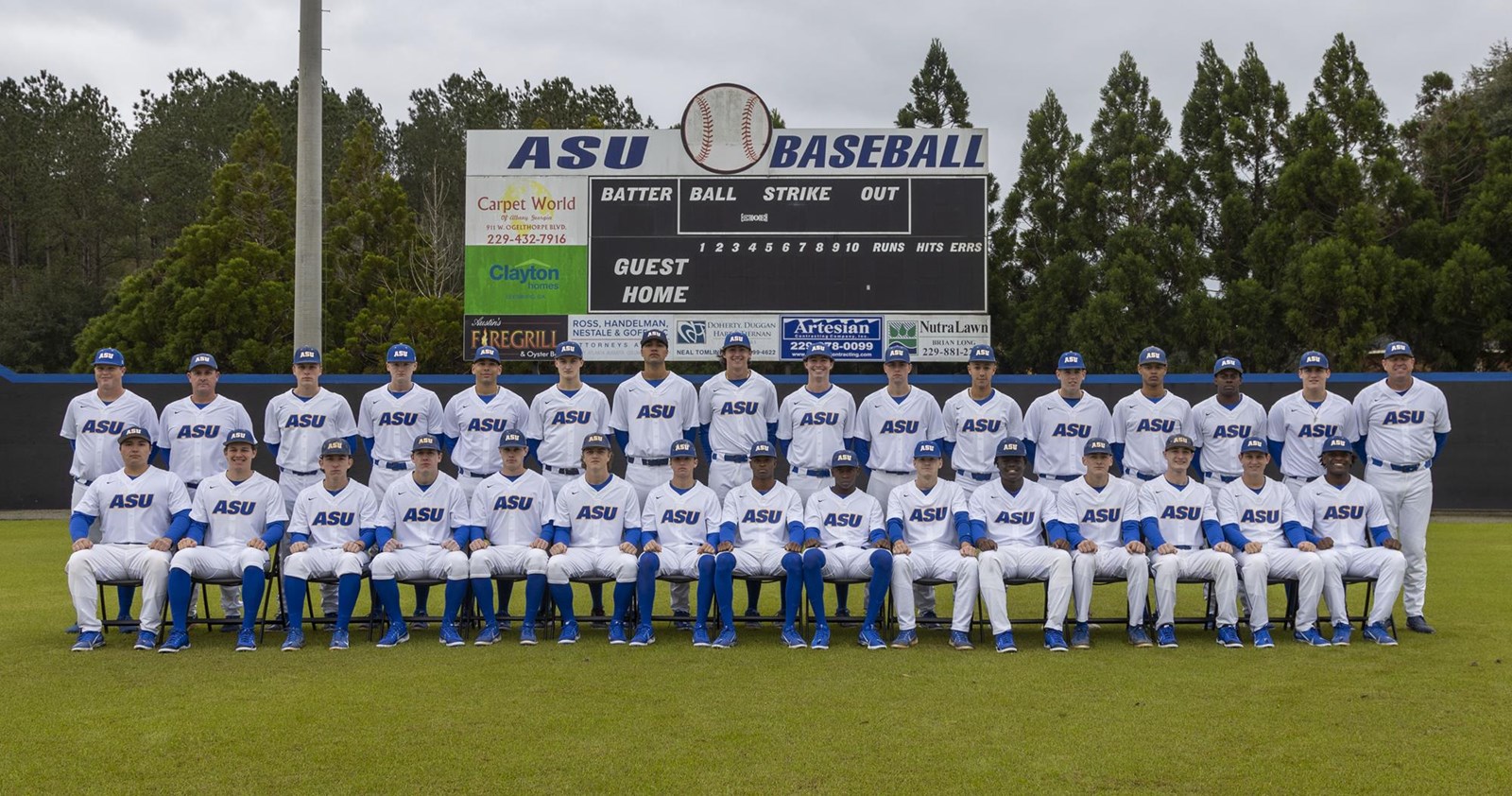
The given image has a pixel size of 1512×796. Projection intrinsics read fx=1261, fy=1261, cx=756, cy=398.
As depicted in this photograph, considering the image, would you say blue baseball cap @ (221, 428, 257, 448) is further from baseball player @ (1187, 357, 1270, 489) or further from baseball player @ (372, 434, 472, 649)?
baseball player @ (1187, 357, 1270, 489)

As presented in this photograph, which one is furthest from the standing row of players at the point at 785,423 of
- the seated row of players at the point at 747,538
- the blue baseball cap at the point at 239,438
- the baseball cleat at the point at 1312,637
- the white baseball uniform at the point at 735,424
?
the baseball cleat at the point at 1312,637

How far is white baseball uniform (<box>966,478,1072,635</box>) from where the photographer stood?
7.46 m

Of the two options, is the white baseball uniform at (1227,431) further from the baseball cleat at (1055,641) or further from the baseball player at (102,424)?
the baseball player at (102,424)

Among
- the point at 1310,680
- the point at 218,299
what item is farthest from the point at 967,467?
the point at 218,299

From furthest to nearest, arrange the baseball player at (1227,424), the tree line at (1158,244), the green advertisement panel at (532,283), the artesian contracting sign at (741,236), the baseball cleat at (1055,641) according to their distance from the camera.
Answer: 1. the tree line at (1158,244)
2. the green advertisement panel at (532,283)
3. the artesian contracting sign at (741,236)
4. the baseball player at (1227,424)
5. the baseball cleat at (1055,641)

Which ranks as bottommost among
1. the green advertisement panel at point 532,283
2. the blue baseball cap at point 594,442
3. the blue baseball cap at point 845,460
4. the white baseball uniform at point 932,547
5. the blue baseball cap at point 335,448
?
the white baseball uniform at point 932,547

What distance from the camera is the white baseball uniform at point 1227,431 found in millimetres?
8484

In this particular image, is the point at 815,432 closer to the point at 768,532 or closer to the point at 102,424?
the point at 768,532

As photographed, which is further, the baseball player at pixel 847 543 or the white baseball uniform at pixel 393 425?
the white baseball uniform at pixel 393 425

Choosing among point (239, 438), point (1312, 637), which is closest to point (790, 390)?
point (239, 438)

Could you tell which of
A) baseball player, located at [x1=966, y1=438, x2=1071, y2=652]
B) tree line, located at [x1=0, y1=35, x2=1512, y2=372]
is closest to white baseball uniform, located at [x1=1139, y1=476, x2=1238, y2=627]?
baseball player, located at [x1=966, y1=438, x2=1071, y2=652]

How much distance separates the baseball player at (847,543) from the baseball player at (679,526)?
0.62 m

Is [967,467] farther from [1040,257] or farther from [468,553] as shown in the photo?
[1040,257]

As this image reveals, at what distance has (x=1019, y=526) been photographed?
7969 mm
